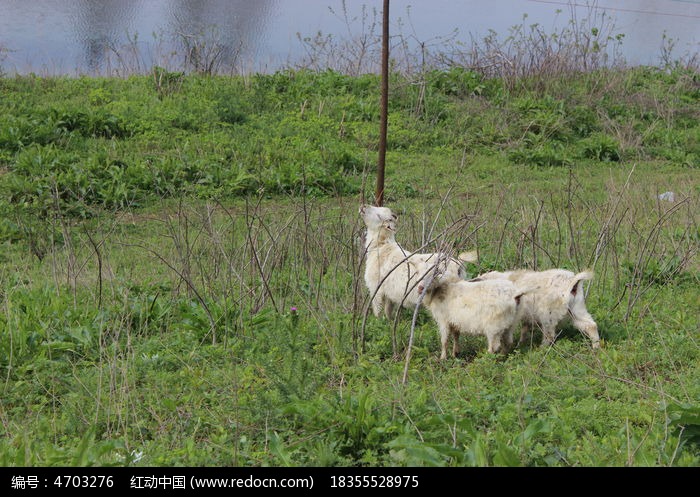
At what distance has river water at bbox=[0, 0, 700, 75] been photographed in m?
17.5

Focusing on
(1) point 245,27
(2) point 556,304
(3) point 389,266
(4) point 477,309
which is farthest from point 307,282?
(1) point 245,27

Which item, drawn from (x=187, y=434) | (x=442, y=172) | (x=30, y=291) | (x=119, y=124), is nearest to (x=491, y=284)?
(x=187, y=434)

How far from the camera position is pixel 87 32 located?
846 inches

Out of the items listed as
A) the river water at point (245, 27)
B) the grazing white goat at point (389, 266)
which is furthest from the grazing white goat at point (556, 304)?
the river water at point (245, 27)

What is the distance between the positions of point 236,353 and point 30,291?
2.30 meters

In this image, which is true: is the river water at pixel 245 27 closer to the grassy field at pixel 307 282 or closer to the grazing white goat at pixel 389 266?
the grassy field at pixel 307 282

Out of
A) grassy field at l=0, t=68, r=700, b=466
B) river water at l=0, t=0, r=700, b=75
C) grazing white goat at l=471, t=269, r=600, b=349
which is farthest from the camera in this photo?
river water at l=0, t=0, r=700, b=75

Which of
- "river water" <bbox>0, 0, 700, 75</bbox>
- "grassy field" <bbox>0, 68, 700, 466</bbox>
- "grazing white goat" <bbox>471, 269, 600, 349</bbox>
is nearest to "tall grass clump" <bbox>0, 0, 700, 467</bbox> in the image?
"grassy field" <bbox>0, 68, 700, 466</bbox>

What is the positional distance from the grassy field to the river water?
2560 mm

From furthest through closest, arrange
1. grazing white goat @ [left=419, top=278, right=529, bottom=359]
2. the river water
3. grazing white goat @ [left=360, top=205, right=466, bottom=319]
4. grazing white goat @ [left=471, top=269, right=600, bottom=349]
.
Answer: the river water
grazing white goat @ [left=360, top=205, right=466, bottom=319]
grazing white goat @ [left=471, top=269, right=600, bottom=349]
grazing white goat @ [left=419, top=278, right=529, bottom=359]

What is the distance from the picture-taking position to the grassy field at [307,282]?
4516mm

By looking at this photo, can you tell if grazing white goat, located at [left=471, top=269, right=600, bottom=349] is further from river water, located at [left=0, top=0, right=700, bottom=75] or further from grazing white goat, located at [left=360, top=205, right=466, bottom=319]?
river water, located at [left=0, top=0, right=700, bottom=75]

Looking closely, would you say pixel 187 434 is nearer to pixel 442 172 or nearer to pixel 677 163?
pixel 442 172

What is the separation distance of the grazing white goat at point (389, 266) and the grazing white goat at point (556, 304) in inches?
17.5
